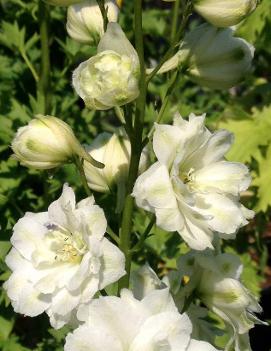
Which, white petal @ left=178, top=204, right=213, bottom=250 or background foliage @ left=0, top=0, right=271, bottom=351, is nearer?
white petal @ left=178, top=204, right=213, bottom=250

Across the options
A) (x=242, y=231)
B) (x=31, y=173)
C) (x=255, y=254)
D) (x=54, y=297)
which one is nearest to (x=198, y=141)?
(x=54, y=297)

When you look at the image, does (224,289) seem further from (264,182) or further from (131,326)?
(264,182)

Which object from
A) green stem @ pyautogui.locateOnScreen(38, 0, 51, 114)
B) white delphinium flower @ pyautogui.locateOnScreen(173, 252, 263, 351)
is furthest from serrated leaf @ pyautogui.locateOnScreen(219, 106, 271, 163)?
white delphinium flower @ pyautogui.locateOnScreen(173, 252, 263, 351)

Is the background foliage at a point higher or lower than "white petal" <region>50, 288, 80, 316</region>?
lower

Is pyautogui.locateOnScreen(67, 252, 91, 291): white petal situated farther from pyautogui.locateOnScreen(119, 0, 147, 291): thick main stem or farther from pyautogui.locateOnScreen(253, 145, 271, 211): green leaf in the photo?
pyautogui.locateOnScreen(253, 145, 271, 211): green leaf

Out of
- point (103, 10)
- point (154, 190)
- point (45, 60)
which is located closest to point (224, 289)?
point (154, 190)

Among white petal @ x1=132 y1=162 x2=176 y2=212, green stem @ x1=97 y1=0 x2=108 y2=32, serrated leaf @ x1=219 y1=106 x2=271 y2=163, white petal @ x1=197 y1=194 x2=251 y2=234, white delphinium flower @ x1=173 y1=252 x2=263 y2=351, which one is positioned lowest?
serrated leaf @ x1=219 y1=106 x2=271 y2=163

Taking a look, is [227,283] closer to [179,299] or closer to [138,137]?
[179,299]

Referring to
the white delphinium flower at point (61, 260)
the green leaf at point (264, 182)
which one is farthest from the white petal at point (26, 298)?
the green leaf at point (264, 182)
